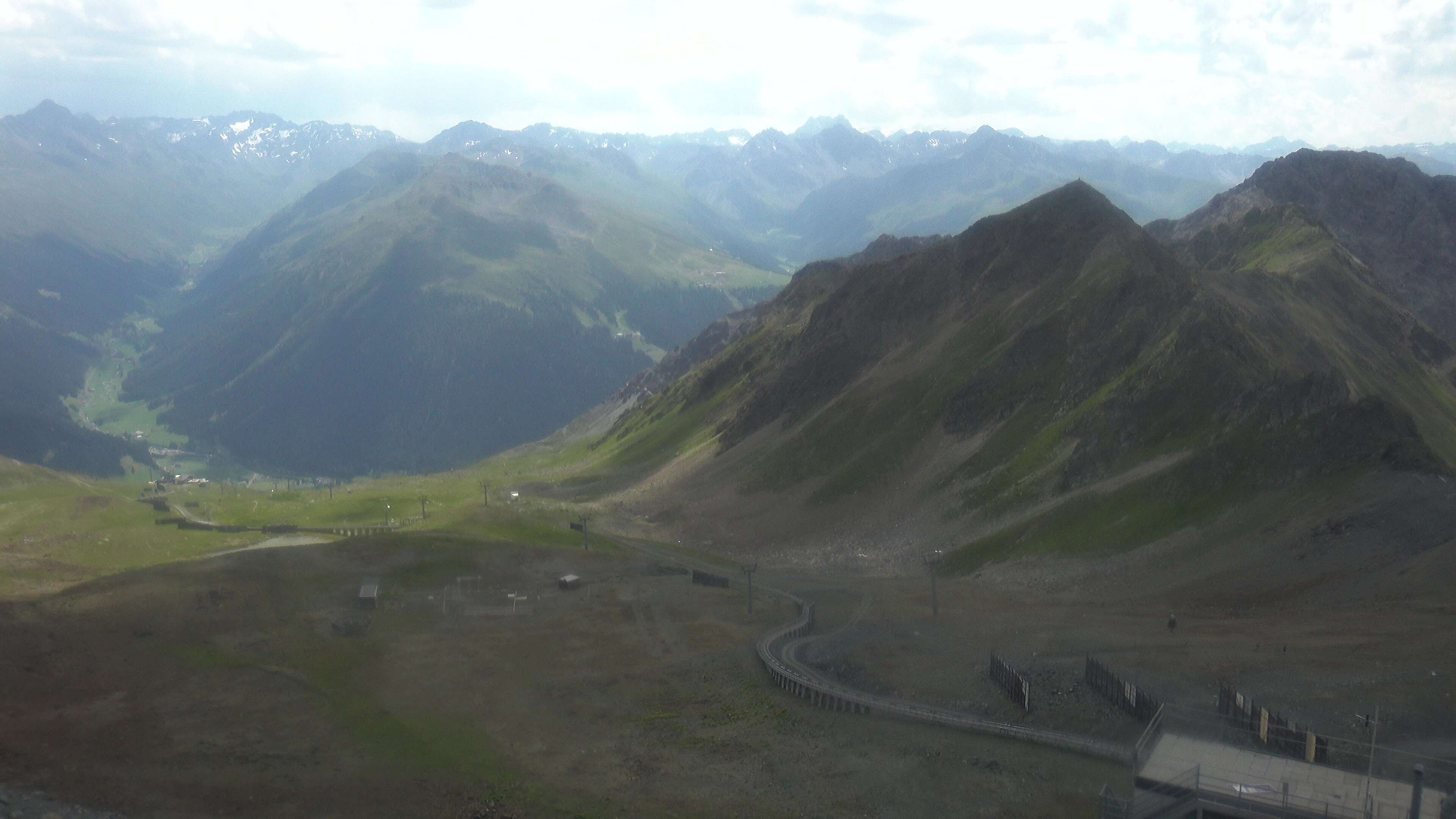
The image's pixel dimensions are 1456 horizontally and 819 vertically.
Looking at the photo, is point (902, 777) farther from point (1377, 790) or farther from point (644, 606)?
Result: point (644, 606)

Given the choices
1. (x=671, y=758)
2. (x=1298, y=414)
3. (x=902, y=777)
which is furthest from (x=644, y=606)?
(x=1298, y=414)

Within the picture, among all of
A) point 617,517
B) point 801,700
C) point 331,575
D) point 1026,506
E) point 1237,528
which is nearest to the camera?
point 801,700

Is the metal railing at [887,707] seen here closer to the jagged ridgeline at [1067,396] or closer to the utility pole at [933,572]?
the utility pole at [933,572]

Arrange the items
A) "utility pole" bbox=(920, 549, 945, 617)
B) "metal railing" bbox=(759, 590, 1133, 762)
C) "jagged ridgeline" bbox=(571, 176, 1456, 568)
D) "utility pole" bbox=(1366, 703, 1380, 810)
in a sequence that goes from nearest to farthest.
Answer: "utility pole" bbox=(1366, 703, 1380, 810)
"metal railing" bbox=(759, 590, 1133, 762)
"utility pole" bbox=(920, 549, 945, 617)
"jagged ridgeline" bbox=(571, 176, 1456, 568)

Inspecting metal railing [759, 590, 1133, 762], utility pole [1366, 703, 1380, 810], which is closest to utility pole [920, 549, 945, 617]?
metal railing [759, 590, 1133, 762]

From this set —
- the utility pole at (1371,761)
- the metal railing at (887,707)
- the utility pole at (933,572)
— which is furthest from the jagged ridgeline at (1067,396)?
the utility pole at (1371,761)

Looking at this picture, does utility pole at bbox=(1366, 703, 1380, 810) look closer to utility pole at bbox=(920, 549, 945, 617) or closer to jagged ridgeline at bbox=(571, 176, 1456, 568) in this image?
utility pole at bbox=(920, 549, 945, 617)
